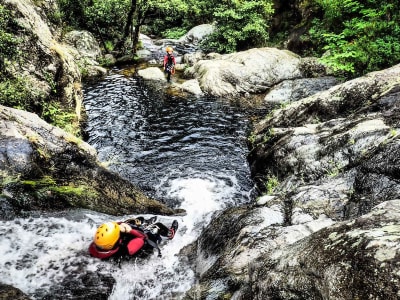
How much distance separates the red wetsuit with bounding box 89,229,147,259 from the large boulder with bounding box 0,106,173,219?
4.12 feet


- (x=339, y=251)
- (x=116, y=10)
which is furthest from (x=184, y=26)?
(x=339, y=251)

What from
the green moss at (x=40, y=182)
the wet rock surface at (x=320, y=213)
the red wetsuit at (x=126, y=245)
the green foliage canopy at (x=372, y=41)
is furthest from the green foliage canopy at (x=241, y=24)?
the red wetsuit at (x=126, y=245)

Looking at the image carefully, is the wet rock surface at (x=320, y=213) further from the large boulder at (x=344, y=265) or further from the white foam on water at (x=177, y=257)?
the white foam on water at (x=177, y=257)

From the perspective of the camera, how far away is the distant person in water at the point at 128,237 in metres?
6.91

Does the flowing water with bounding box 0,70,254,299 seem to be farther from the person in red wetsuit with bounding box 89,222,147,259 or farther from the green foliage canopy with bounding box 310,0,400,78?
the green foliage canopy with bounding box 310,0,400,78

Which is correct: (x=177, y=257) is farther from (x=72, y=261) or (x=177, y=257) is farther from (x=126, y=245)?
(x=72, y=261)

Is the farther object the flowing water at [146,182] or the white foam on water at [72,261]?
the flowing water at [146,182]

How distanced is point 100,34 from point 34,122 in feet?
64.0

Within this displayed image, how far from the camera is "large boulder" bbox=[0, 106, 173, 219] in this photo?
6.88 meters

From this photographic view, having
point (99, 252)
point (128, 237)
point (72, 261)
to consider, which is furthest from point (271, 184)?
point (72, 261)

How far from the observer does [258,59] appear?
20.8m

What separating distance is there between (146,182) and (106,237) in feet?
13.6

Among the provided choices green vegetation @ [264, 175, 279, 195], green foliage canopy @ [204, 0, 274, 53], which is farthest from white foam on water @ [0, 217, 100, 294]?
green foliage canopy @ [204, 0, 274, 53]

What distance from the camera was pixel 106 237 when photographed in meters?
6.84
